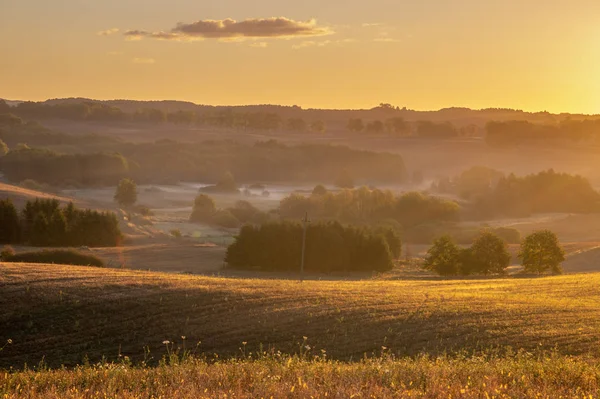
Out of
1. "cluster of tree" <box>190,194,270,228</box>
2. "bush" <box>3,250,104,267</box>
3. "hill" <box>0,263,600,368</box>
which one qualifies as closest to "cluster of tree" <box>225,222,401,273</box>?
"bush" <box>3,250,104,267</box>

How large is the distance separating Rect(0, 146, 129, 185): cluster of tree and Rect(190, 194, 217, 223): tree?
41903mm

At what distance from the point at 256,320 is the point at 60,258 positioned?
34611mm

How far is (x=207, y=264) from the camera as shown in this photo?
63.2m

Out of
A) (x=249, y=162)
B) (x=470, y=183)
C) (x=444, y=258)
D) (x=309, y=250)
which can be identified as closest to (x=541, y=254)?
(x=444, y=258)

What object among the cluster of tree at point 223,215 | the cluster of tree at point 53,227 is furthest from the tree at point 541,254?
the cluster of tree at point 223,215

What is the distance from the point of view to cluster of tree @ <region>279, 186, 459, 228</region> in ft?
367

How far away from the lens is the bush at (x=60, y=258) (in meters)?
53.3

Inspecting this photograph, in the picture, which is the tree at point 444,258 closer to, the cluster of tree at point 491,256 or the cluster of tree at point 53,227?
the cluster of tree at point 491,256

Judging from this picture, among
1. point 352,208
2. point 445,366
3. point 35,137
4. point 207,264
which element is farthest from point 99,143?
point 445,366

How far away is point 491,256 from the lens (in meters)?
62.9

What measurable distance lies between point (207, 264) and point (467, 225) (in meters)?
59.2

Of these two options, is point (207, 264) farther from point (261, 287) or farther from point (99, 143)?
point (99, 143)

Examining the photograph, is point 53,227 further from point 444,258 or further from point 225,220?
point 225,220

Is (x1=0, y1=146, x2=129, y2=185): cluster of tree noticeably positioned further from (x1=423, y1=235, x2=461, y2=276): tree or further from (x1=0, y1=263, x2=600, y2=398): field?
(x1=0, y1=263, x2=600, y2=398): field
